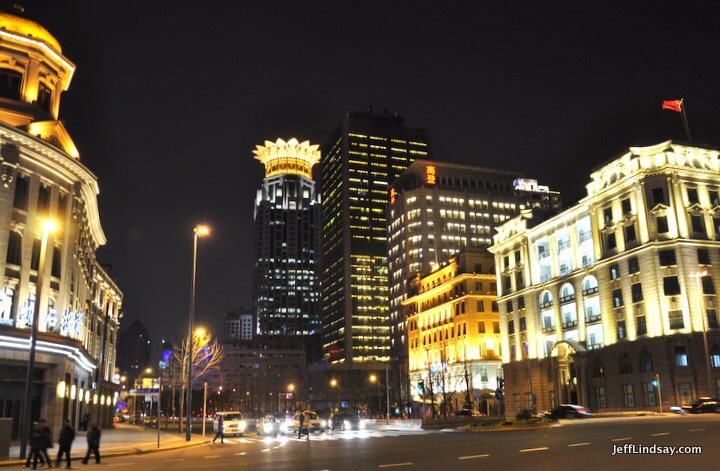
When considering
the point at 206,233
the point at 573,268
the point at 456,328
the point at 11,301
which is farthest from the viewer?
the point at 456,328

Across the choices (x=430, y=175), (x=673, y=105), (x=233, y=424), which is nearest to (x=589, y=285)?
(x=673, y=105)

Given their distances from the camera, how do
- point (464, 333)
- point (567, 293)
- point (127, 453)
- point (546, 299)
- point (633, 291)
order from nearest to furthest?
1. point (127, 453)
2. point (633, 291)
3. point (567, 293)
4. point (546, 299)
5. point (464, 333)

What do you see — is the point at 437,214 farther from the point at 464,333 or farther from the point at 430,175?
the point at 464,333

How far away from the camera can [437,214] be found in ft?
535

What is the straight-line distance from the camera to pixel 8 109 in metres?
45.5

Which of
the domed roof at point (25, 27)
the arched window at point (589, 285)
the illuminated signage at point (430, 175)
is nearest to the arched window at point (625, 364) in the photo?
the arched window at point (589, 285)

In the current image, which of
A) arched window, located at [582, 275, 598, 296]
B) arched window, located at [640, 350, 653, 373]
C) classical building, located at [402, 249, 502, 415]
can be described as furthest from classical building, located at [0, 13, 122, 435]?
classical building, located at [402, 249, 502, 415]

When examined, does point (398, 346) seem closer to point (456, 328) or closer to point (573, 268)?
point (456, 328)

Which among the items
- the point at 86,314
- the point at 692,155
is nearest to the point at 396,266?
the point at 692,155

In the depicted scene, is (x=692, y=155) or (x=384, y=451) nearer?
(x=384, y=451)

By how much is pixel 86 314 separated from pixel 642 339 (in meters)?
58.7

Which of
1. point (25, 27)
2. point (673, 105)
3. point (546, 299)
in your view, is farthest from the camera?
point (546, 299)

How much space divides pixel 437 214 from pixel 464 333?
5411 cm

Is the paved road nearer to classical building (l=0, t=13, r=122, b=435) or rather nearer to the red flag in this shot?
classical building (l=0, t=13, r=122, b=435)
